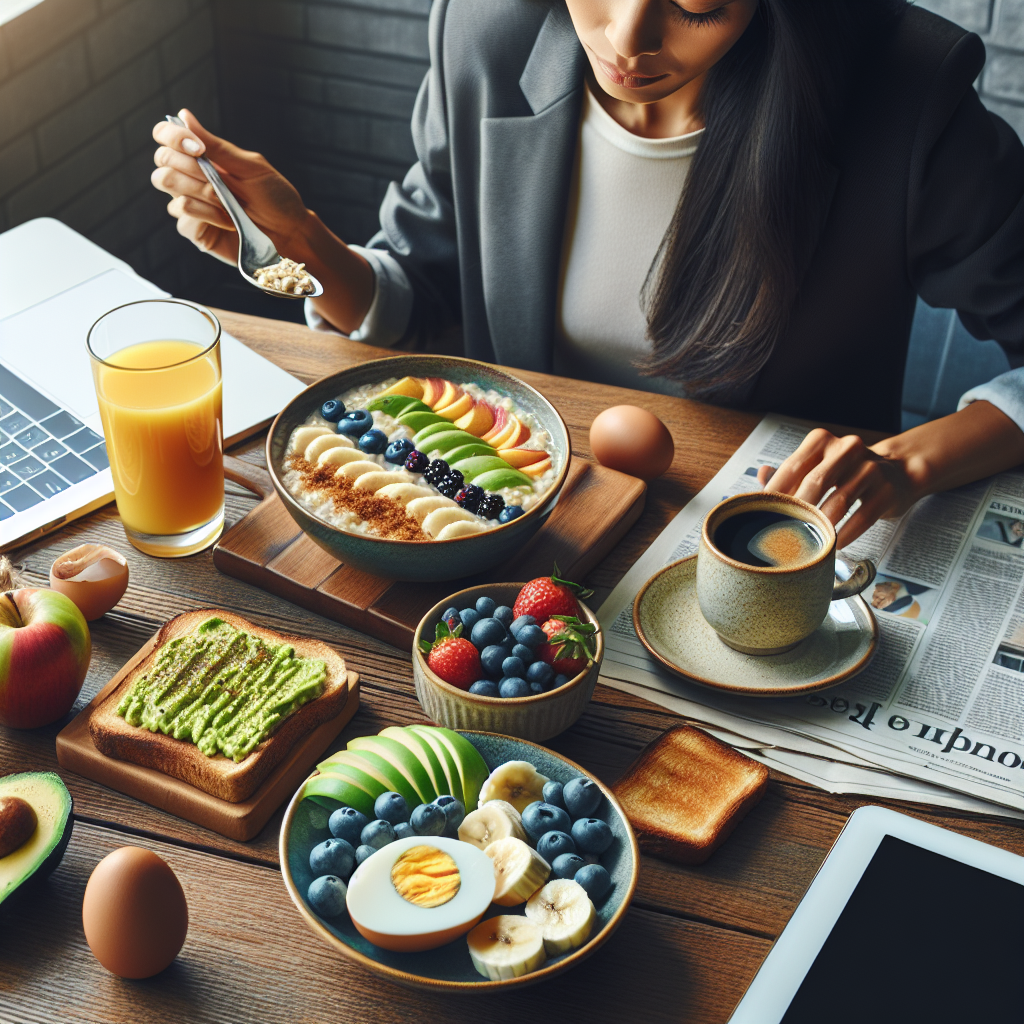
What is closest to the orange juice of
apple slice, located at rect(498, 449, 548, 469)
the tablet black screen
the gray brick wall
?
apple slice, located at rect(498, 449, 548, 469)

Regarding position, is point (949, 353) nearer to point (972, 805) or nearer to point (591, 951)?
point (972, 805)

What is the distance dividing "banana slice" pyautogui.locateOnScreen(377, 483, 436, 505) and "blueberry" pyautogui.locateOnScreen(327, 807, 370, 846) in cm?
40

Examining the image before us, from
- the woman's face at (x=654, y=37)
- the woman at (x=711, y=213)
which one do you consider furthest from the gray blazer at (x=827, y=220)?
the woman's face at (x=654, y=37)

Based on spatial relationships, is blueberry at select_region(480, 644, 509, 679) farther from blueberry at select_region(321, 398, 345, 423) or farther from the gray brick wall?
the gray brick wall

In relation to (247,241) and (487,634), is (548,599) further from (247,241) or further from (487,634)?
(247,241)

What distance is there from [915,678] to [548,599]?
1.22 feet

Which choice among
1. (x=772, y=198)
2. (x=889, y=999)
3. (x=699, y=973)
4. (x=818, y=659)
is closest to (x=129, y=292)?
(x=772, y=198)

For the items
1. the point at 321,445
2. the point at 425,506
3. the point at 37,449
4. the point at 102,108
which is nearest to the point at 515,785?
the point at 425,506

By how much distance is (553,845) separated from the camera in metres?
0.74

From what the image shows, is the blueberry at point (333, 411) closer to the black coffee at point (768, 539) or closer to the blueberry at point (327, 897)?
the black coffee at point (768, 539)

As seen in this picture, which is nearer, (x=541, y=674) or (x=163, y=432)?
(x=541, y=674)

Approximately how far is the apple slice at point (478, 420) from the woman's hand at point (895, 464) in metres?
0.32

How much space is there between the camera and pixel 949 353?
2387 mm

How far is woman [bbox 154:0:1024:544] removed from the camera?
1231 millimetres
